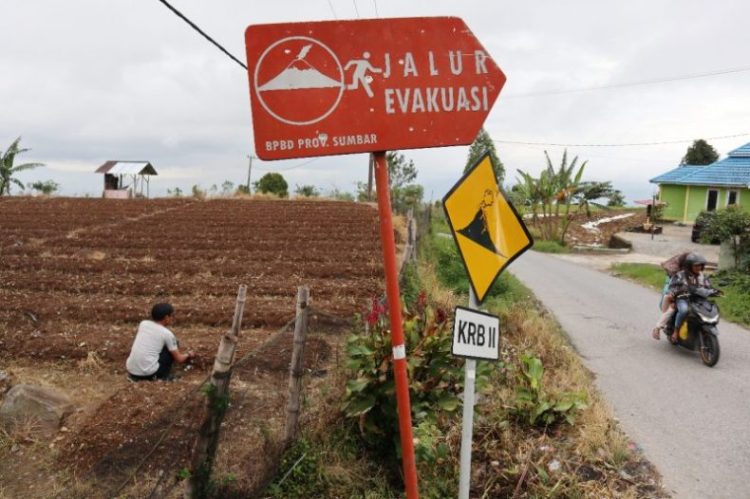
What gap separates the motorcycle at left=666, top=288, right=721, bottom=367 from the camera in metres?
7.34

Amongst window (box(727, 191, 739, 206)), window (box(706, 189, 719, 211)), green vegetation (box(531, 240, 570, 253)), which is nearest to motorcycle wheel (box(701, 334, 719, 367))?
green vegetation (box(531, 240, 570, 253))

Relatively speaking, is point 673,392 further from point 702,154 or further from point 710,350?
point 702,154

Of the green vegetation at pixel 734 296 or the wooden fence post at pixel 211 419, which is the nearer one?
the wooden fence post at pixel 211 419

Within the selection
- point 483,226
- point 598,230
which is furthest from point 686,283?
point 598,230

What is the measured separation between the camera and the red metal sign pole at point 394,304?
2.63 metres

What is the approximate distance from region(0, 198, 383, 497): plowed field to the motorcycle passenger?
4577 mm

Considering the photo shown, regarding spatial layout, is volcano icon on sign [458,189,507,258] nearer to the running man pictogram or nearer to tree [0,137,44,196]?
the running man pictogram

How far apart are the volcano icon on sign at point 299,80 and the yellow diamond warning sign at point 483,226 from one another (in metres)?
0.98

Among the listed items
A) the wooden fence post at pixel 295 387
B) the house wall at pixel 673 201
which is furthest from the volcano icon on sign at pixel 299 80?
the house wall at pixel 673 201

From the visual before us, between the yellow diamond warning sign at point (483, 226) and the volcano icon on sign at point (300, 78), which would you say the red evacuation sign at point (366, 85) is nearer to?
the volcano icon on sign at point (300, 78)

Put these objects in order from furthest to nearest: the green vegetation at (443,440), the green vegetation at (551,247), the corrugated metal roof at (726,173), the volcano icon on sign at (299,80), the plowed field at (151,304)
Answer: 1. the corrugated metal roof at (726,173)
2. the green vegetation at (551,247)
3. the plowed field at (151,304)
4. the green vegetation at (443,440)
5. the volcano icon on sign at (299,80)

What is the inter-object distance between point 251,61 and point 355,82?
436 mm

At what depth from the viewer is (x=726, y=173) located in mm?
29062

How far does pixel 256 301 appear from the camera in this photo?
1020 centimetres
